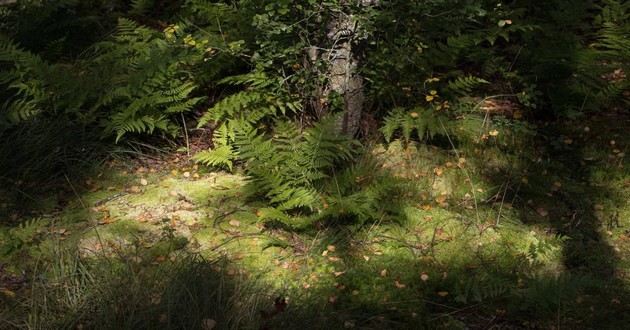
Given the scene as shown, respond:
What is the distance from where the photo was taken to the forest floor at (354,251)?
3.72 metres

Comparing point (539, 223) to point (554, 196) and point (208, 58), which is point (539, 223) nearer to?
point (554, 196)

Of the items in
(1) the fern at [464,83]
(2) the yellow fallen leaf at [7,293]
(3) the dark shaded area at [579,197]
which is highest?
(1) the fern at [464,83]

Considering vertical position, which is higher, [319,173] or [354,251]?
[319,173]

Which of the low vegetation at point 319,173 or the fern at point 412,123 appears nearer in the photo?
the low vegetation at point 319,173

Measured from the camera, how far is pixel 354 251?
4602 millimetres

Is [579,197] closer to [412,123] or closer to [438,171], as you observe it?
[438,171]

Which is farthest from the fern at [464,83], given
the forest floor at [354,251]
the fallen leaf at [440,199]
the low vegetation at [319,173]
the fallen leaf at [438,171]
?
the fallen leaf at [440,199]

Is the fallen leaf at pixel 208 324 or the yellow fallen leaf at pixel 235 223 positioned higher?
the fallen leaf at pixel 208 324

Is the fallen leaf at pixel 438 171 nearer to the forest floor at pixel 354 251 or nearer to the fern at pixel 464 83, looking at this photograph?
the forest floor at pixel 354 251

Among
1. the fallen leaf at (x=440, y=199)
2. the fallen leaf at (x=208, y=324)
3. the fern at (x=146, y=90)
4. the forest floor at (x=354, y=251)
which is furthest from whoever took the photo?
the fern at (x=146, y=90)

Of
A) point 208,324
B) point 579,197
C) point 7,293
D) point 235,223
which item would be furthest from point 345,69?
point 7,293

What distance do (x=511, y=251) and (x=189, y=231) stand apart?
2.46 meters

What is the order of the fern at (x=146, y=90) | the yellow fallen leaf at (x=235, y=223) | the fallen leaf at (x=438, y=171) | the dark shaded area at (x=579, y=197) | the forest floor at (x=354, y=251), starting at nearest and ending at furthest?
1. the forest floor at (x=354, y=251)
2. the dark shaded area at (x=579, y=197)
3. the yellow fallen leaf at (x=235, y=223)
4. the fallen leaf at (x=438, y=171)
5. the fern at (x=146, y=90)

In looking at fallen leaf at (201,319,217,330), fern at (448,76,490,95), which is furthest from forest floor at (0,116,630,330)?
fern at (448,76,490,95)
